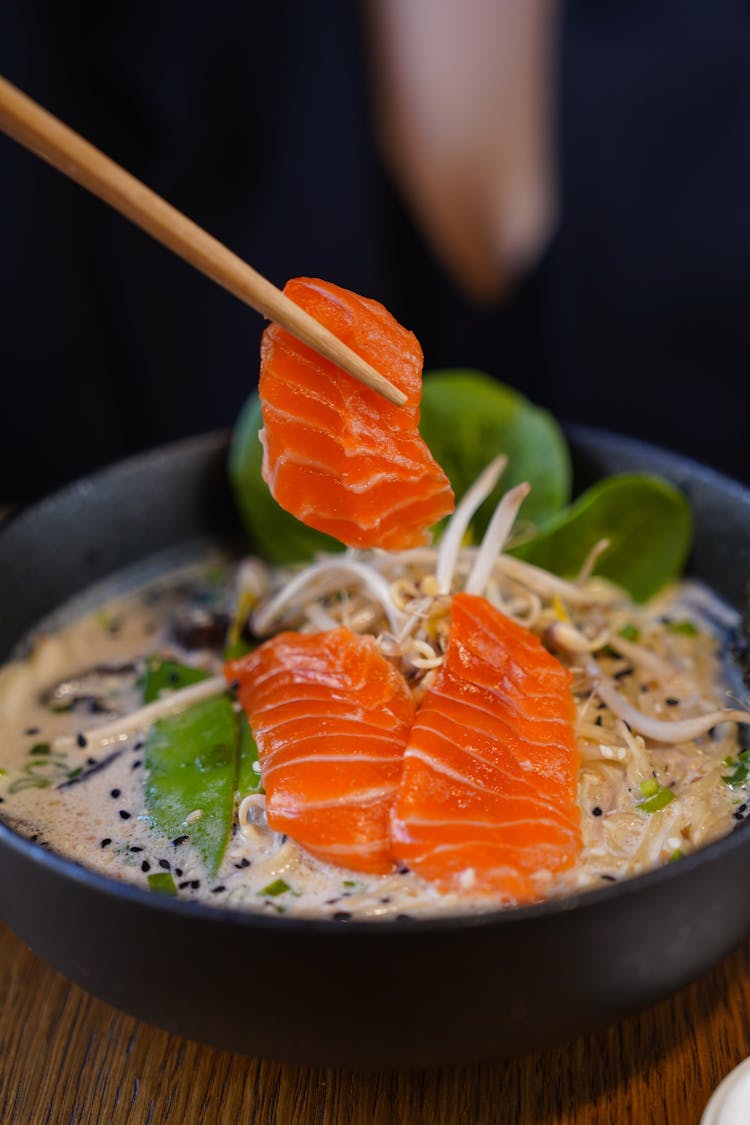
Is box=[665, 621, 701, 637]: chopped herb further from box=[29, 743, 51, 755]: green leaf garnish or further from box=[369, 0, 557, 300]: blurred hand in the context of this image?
box=[369, 0, 557, 300]: blurred hand

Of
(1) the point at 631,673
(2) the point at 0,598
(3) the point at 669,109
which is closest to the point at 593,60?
(3) the point at 669,109

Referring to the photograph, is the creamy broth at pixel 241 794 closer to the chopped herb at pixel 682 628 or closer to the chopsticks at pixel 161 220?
the chopped herb at pixel 682 628

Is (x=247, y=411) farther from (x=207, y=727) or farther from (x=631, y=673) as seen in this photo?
(x=631, y=673)

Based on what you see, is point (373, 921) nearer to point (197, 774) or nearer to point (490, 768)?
point (490, 768)

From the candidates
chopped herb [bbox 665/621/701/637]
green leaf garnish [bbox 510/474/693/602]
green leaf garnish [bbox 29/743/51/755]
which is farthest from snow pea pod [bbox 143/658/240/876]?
chopped herb [bbox 665/621/701/637]

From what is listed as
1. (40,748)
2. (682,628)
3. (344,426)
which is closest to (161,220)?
(344,426)

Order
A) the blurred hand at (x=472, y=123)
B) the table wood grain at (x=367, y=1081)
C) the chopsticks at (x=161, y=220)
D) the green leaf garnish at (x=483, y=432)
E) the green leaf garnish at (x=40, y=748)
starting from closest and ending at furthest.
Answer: the chopsticks at (x=161, y=220)
the table wood grain at (x=367, y=1081)
the green leaf garnish at (x=40, y=748)
the green leaf garnish at (x=483, y=432)
the blurred hand at (x=472, y=123)

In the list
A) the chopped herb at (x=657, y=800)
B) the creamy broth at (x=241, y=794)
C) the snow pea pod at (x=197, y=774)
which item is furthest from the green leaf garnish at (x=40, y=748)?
the chopped herb at (x=657, y=800)
